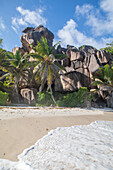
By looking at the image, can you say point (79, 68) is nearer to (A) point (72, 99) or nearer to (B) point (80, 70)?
(B) point (80, 70)

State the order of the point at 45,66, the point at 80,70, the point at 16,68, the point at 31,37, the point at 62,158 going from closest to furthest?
the point at 62,158 → the point at 45,66 → the point at 16,68 → the point at 80,70 → the point at 31,37

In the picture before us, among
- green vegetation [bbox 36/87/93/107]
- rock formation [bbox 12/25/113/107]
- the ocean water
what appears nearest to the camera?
the ocean water

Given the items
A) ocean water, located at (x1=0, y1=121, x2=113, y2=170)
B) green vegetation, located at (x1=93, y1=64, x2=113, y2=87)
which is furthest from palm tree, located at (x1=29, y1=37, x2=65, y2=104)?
ocean water, located at (x1=0, y1=121, x2=113, y2=170)

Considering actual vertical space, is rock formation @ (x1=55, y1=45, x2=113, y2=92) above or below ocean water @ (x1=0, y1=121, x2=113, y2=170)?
above

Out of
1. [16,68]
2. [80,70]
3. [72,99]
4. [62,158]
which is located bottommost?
[62,158]

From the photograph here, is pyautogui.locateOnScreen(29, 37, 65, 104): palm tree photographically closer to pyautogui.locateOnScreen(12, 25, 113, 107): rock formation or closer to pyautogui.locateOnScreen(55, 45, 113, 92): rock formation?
pyautogui.locateOnScreen(12, 25, 113, 107): rock formation

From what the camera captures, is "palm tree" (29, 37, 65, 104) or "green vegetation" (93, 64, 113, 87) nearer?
"green vegetation" (93, 64, 113, 87)

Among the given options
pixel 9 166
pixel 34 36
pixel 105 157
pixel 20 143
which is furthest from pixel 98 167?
pixel 34 36

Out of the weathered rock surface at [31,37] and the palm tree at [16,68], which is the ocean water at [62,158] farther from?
the weathered rock surface at [31,37]

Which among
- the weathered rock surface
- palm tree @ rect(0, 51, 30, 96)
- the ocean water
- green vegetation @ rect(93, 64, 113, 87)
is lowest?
the ocean water

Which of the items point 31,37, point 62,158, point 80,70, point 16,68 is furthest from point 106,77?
point 31,37

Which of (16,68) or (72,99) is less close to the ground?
(16,68)

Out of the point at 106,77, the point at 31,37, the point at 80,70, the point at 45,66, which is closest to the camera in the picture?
the point at 106,77

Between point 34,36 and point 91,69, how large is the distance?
20566 millimetres
